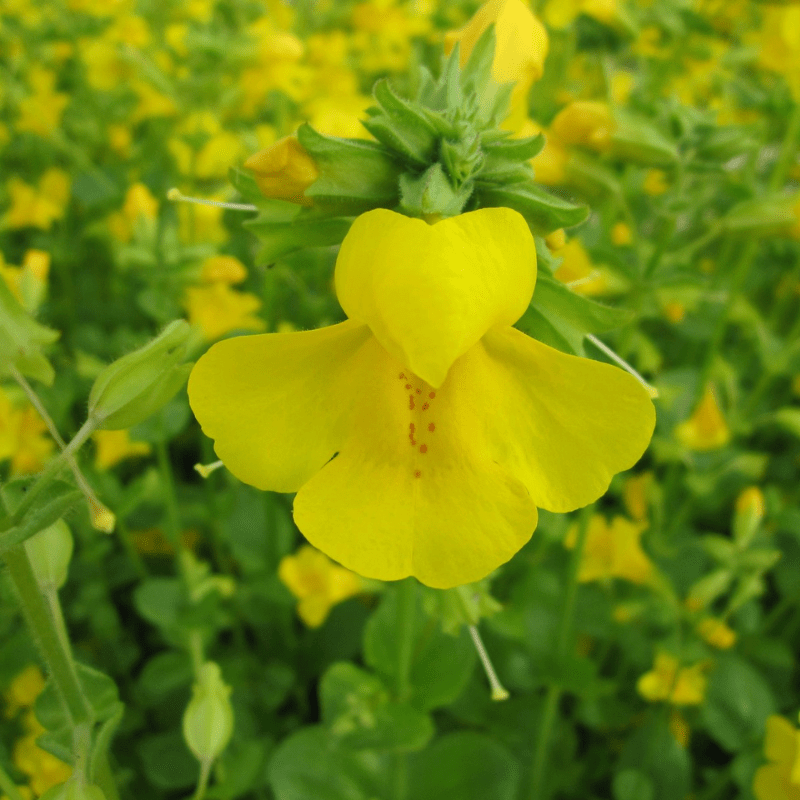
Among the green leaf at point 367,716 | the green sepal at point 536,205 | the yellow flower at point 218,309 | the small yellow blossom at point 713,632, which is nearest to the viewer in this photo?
the green sepal at point 536,205

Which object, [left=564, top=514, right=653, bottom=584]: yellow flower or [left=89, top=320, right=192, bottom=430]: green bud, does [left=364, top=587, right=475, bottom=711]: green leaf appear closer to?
[left=564, top=514, right=653, bottom=584]: yellow flower

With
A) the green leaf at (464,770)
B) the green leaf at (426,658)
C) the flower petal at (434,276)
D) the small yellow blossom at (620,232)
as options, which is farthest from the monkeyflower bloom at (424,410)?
the small yellow blossom at (620,232)

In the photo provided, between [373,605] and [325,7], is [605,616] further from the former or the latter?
[325,7]

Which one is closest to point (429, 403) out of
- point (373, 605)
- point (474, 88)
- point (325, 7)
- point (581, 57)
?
point (474, 88)

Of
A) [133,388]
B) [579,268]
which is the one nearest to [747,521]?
[579,268]

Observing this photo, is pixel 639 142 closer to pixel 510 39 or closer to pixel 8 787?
pixel 510 39

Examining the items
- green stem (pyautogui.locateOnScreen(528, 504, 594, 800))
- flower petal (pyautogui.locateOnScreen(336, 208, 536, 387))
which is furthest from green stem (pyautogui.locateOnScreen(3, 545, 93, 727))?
green stem (pyautogui.locateOnScreen(528, 504, 594, 800))

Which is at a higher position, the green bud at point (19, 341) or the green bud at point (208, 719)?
the green bud at point (19, 341)

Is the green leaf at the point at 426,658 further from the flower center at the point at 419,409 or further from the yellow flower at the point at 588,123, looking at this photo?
the yellow flower at the point at 588,123
